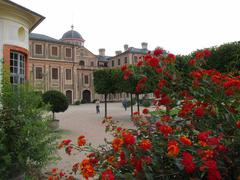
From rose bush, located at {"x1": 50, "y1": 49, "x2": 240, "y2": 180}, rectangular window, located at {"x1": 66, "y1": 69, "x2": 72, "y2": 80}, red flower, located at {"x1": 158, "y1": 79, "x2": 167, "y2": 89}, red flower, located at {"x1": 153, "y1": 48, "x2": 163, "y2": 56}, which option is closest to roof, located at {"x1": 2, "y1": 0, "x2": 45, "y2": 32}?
rose bush, located at {"x1": 50, "y1": 49, "x2": 240, "y2": 180}

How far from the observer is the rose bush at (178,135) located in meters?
2.12

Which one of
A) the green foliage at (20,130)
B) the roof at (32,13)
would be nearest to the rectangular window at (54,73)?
the roof at (32,13)

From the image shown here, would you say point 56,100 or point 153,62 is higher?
point 153,62

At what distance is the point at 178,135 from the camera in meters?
2.75

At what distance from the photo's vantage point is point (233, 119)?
2.53 meters

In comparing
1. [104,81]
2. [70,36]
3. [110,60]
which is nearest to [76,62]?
[70,36]

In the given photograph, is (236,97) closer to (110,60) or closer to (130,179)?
(130,179)

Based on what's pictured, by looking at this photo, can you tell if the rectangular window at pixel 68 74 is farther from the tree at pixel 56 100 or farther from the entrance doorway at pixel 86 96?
the tree at pixel 56 100

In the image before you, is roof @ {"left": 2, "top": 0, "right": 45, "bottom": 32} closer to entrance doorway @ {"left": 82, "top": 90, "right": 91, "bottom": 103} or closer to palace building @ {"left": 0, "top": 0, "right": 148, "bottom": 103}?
palace building @ {"left": 0, "top": 0, "right": 148, "bottom": 103}

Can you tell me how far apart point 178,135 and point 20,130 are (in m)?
2.91

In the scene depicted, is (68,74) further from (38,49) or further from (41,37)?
(41,37)

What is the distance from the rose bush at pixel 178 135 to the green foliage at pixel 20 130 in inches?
71.7

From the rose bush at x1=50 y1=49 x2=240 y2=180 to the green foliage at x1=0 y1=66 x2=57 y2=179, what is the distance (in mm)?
1822

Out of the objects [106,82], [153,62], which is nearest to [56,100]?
[106,82]
